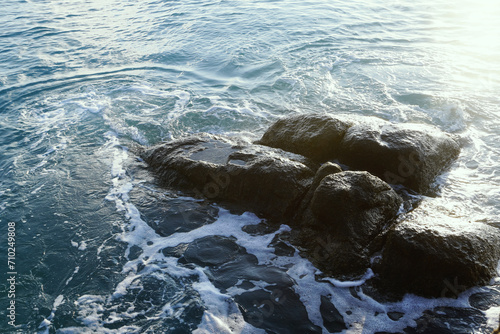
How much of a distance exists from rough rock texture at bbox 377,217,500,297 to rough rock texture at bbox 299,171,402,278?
0.33 meters

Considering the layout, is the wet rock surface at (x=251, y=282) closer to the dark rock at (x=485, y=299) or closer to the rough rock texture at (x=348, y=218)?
the rough rock texture at (x=348, y=218)

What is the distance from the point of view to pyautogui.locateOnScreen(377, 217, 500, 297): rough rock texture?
426 centimetres

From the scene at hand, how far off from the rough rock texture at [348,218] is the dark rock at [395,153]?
71cm

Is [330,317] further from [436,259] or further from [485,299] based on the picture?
[485,299]

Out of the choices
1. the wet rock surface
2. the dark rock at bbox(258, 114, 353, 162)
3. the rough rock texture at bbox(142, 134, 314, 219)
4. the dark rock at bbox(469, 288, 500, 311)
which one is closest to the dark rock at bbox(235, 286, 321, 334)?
the wet rock surface

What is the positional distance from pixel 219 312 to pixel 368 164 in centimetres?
312

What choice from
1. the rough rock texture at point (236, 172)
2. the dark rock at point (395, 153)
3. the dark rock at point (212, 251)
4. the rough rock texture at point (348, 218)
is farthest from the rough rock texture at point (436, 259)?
the dark rock at point (212, 251)

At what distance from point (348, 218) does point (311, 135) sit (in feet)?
6.64

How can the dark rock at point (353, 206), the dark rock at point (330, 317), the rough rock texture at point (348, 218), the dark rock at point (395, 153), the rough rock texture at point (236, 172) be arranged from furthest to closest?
the dark rock at point (395, 153) < the rough rock texture at point (236, 172) < the dark rock at point (353, 206) < the rough rock texture at point (348, 218) < the dark rock at point (330, 317)

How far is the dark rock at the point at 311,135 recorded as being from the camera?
21.0 ft

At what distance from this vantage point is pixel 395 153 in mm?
5848

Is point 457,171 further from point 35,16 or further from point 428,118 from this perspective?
point 35,16

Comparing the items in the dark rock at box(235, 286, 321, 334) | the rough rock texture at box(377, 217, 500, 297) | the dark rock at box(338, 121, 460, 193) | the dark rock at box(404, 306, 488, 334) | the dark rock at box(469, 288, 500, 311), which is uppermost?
the dark rock at box(338, 121, 460, 193)

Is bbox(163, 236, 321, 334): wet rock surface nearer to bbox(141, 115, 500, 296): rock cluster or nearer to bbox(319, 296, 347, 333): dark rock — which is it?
bbox(319, 296, 347, 333): dark rock
